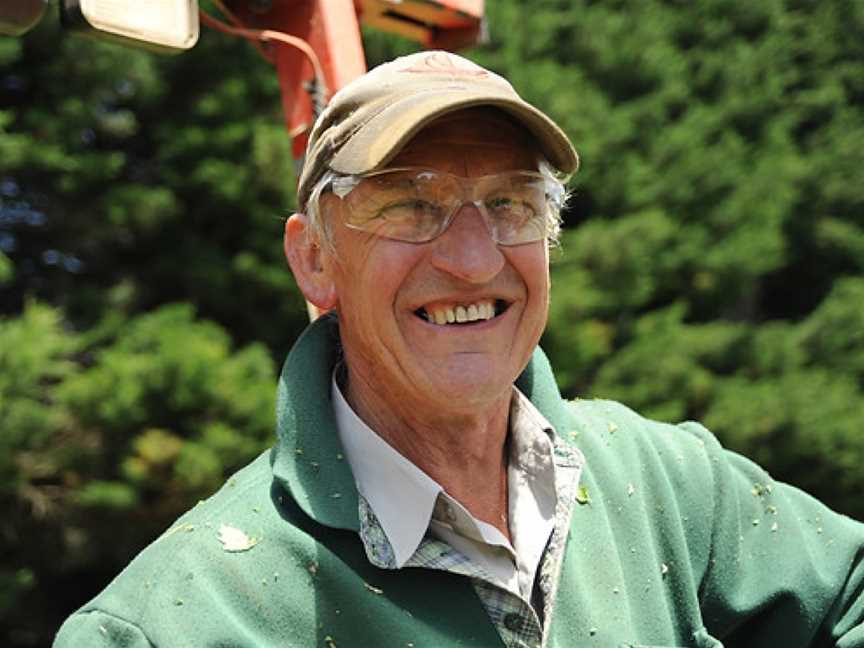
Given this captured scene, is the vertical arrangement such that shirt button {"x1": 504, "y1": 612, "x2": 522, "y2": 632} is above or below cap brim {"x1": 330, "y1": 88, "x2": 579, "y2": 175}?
below

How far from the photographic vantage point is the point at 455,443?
1.76m

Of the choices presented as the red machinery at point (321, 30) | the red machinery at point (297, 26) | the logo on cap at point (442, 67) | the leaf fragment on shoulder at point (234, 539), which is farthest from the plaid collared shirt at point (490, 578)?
the red machinery at point (321, 30)

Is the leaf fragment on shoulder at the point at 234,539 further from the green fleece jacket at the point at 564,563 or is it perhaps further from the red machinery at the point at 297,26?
the red machinery at the point at 297,26

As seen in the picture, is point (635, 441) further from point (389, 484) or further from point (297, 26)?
point (297, 26)

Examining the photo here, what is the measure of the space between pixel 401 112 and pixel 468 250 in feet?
0.59

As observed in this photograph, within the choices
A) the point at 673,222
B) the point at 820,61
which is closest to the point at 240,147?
the point at 673,222

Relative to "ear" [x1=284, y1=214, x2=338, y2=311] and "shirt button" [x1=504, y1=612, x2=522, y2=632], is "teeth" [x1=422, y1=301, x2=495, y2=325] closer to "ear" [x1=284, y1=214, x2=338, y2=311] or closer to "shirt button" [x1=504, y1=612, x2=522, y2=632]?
"ear" [x1=284, y1=214, x2=338, y2=311]

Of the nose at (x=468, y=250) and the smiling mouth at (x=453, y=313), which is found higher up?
the nose at (x=468, y=250)

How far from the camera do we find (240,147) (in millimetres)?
5559

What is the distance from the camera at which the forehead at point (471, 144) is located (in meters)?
1.64

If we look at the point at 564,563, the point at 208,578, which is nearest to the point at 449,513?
the point at 564,563

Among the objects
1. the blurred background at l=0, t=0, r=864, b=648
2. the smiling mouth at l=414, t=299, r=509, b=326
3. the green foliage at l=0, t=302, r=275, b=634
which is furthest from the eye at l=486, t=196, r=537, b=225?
the green foliage at l=0, t=302, r=275, b=634

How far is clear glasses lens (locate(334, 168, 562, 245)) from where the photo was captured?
64.9 inches

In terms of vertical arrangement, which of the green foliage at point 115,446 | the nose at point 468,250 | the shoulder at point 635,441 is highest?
the nose at point 468,250
